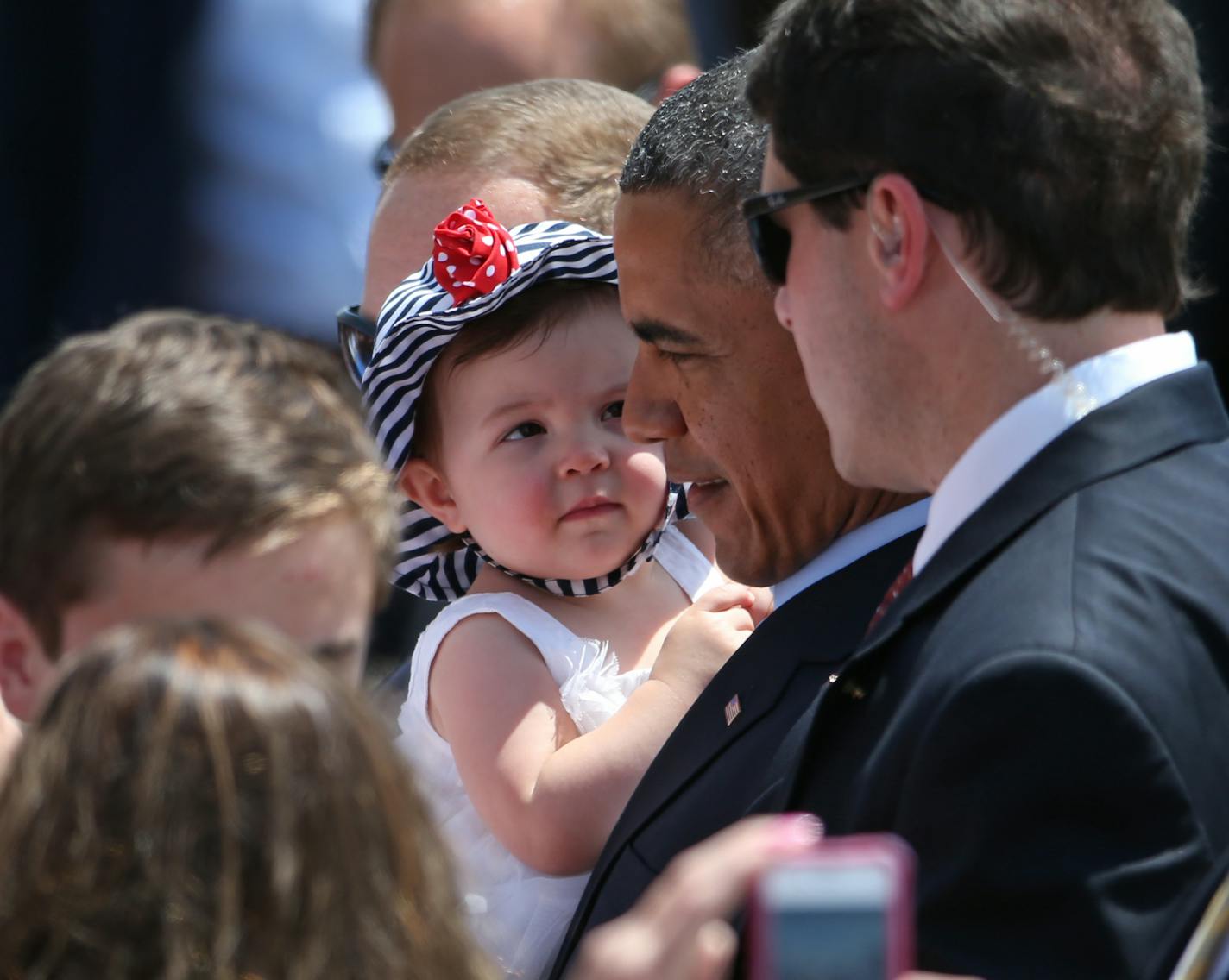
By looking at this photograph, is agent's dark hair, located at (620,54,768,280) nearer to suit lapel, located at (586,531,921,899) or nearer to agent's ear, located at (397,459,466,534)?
suit lapel, located at (586,531,921,899)

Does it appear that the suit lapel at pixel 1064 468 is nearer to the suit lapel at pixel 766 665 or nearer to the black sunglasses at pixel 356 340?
the suit lapel at pixel 766 665

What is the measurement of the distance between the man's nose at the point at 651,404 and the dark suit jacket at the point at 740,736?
34 cm

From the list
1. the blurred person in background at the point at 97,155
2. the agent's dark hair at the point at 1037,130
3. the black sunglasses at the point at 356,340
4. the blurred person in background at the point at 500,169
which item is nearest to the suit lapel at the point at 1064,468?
the agent's dark hair at the point at 1037,130

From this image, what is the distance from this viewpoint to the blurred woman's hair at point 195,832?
4.22 ft

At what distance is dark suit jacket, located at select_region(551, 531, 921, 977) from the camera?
225 centimetres

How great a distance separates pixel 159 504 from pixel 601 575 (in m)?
1.15

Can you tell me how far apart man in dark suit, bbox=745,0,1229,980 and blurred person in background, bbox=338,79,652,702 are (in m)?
0.99

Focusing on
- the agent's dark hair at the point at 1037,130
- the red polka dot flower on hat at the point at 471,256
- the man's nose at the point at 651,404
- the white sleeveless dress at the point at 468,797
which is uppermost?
the agent's dark hair at the point at 1037,130

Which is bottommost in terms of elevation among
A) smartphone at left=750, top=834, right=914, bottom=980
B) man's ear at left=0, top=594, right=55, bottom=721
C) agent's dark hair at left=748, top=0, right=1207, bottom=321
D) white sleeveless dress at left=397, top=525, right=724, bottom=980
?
white sleeveless dress at left=397, top=525, right=724, bottom=980

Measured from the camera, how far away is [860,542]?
8.17 feet

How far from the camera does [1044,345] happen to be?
199cm

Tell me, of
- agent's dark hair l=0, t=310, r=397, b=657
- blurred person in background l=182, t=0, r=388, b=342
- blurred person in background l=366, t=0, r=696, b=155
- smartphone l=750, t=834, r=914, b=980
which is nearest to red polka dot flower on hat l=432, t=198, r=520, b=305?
agent's dark hair l=0, t=310, r=397, b=657

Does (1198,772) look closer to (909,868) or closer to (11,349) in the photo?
(909,868)

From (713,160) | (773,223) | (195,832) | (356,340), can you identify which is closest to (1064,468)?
(773,223)
